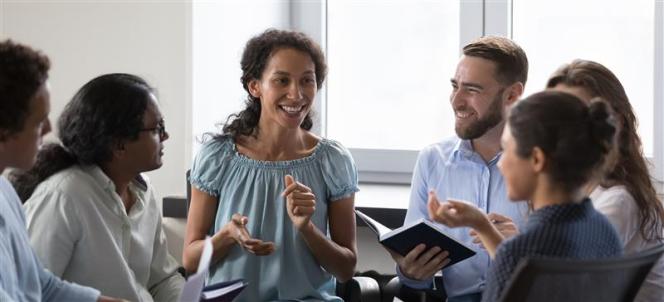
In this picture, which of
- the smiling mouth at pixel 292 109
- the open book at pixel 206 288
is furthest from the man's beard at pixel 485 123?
the open book at pixel 206 288

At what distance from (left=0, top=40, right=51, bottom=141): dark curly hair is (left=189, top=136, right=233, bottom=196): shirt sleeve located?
39.9 inches

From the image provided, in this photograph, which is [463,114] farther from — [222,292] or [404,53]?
[404,53]

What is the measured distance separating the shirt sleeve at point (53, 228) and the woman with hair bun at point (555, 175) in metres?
0.93

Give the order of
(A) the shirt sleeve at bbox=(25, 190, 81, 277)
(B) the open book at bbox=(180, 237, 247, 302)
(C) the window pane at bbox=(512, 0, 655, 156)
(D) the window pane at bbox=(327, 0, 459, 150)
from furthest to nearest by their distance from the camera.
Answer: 1. (D) the window pane at bbox=(327, 0, 459, 150)
2. (C) the window pane at bbox=(512, 0, 655, 156)
3. (A) the shirt sleeve at bbox=(25, 190, 81, 277)
4. (B) the open book at bbox=(180, 237, 247, 302)

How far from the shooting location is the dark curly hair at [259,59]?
2.85m

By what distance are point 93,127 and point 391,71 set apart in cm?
178

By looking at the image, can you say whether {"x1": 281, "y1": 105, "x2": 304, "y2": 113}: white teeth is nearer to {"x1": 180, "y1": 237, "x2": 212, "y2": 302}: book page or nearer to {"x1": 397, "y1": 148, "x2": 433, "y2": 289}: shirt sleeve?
{"x1": 397, "y1": 148, "x2": 433, "y2": 289}: shirt sleeve

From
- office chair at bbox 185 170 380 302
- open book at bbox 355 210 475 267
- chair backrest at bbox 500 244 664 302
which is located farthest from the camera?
office chair at bbox 185 170 380 302

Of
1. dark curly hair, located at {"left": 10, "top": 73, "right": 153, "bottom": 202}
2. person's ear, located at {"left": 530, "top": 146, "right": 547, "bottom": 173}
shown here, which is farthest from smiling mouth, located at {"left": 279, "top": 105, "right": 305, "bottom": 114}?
person's ear, located at {"left": 530, "top": 146, "right": 547, "bottom": 173}

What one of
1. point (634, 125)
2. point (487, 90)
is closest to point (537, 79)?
point (487, 90)

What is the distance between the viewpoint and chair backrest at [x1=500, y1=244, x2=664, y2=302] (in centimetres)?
166

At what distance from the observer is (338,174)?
283 cm

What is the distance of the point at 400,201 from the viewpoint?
3457mm

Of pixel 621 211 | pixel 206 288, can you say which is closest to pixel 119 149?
pixel 206 288
